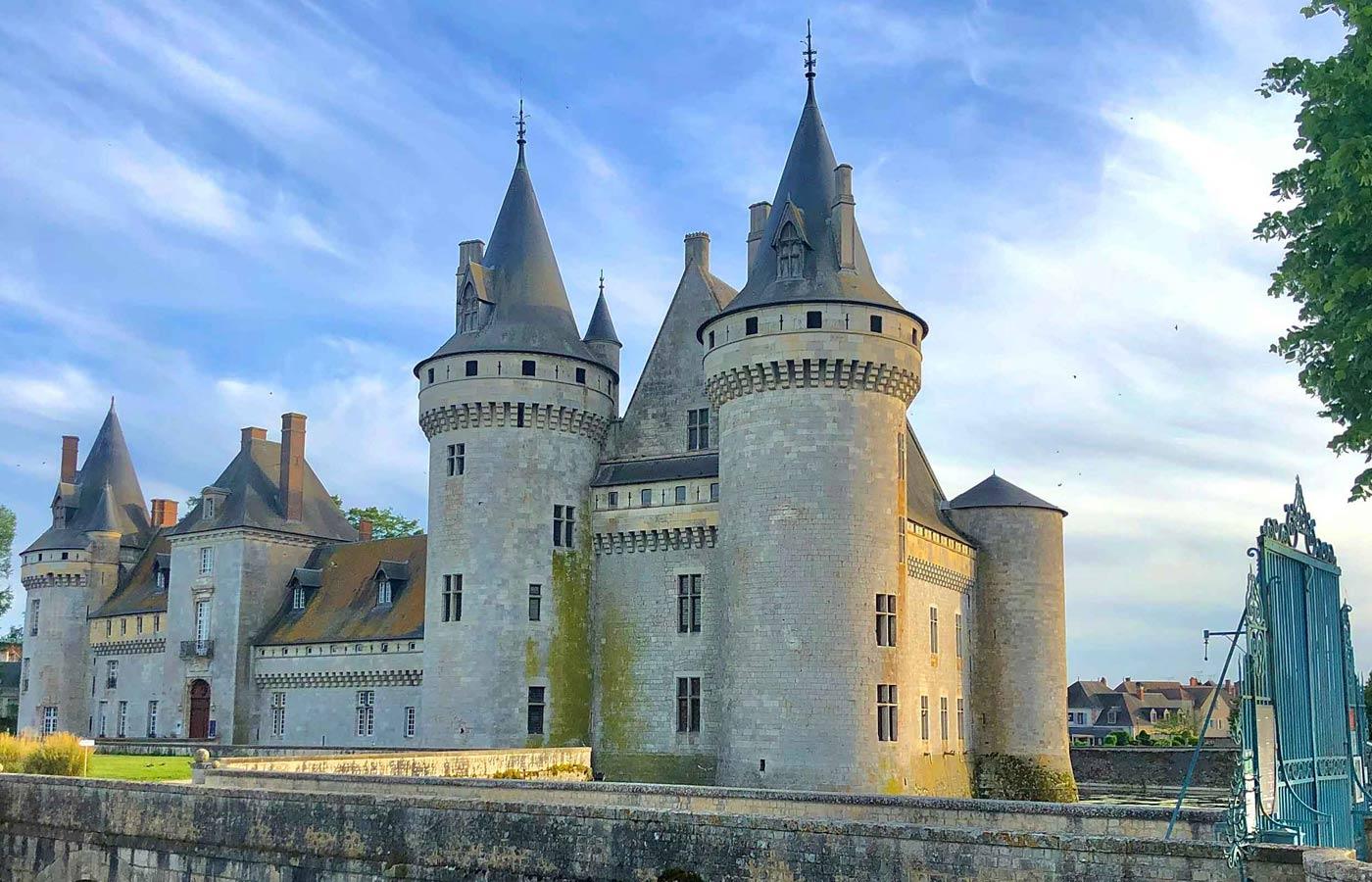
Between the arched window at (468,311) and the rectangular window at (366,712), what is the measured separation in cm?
1182

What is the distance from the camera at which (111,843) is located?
73.1 feet

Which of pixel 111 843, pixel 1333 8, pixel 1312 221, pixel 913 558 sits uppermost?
pixel 1333 8

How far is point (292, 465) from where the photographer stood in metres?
45.9

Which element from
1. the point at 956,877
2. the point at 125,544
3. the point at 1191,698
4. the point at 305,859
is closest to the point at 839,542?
the point at 305,859

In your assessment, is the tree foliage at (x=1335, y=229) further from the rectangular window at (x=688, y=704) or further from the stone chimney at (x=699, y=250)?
the stone chimney at (x=699, y=250)

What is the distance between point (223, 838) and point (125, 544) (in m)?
35.8

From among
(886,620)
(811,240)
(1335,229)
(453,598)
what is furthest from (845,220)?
(1335,229)

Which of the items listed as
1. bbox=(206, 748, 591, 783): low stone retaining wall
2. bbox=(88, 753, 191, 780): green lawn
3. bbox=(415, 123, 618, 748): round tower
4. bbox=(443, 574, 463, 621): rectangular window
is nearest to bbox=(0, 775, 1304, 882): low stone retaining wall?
bbox=(206, 748, 591, 783): low stone retaining wall

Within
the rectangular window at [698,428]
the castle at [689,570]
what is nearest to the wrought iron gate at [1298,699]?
the castle at [689,570]

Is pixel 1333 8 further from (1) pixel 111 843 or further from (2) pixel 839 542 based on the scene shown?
(1) pixel 111 843

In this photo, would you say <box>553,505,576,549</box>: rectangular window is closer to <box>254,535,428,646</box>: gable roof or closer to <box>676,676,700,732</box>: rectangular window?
<box>676,676,700,732</box>: rectangular window

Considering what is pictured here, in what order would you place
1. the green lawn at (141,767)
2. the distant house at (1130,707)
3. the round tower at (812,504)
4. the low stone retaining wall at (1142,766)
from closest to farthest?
the green lawn at (141,767)
the round tower at (812,504)
the low stone retaining wall at (1142,766)
the distant house at (1130,707)

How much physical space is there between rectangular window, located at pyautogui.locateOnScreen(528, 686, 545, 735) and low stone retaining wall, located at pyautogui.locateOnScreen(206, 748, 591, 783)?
4.39ft

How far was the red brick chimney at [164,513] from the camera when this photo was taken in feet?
180
